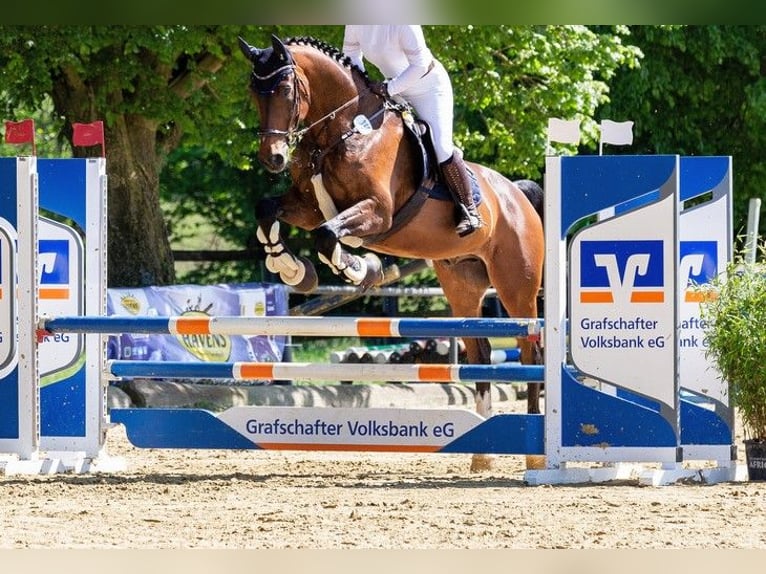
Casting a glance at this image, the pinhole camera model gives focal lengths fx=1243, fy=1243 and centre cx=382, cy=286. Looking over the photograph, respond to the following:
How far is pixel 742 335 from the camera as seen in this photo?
4.99 metres

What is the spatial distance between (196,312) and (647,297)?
6.01 meters

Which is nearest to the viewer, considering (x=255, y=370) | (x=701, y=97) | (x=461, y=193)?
(x=255, y=370)

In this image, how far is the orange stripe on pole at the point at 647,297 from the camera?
16.8ft

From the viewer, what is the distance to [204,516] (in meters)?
4.14

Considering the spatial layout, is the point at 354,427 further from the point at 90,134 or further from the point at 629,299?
the point at 90,134

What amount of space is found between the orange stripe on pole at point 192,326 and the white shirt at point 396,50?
1.32 metres

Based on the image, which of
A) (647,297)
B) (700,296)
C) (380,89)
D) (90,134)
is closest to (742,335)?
(647,297)

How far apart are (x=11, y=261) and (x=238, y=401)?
474 cm

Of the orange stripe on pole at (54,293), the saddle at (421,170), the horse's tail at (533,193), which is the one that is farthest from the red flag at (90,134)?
the horse's tail at (533,193)

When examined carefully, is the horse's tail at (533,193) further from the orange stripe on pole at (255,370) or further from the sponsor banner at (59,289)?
the sponsor banner at (59,289)

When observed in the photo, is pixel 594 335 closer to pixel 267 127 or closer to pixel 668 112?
pixel 267 127

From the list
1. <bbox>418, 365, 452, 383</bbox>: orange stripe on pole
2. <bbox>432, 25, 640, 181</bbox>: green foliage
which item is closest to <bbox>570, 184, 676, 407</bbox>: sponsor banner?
<bbox>418, 365, 452, 383</bbox>: orange stripe on pole

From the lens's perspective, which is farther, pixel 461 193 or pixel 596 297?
pixel 461 193

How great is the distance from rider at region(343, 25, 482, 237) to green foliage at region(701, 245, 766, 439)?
117 centimetres
